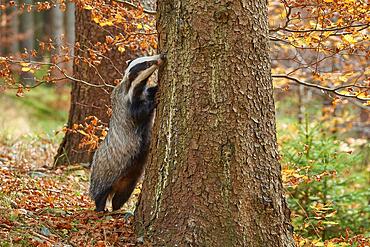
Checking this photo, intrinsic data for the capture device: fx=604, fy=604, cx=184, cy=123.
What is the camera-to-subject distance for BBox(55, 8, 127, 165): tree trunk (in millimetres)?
7621

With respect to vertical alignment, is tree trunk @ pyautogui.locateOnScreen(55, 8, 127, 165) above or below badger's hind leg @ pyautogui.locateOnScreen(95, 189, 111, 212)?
above

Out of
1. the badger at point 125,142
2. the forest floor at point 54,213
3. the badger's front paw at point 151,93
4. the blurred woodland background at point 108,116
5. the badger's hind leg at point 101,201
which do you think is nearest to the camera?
the forest floor at point 54,213

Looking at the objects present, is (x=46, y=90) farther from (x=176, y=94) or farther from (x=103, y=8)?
(x=176, y=94)

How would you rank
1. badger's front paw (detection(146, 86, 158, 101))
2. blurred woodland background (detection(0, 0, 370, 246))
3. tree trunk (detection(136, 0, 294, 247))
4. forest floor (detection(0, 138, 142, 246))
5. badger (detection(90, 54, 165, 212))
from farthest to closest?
1. badger (detection(90, 54, 165, 212))
2. blurred woodland background (detection(0, 0, 370, 246))
3. badger's front paw (detection(146, 86, 158, 101))
4. forest floor (detection(0, 138, 142, 246))
5. tree trunk (detection(136, 0, 294, 247))

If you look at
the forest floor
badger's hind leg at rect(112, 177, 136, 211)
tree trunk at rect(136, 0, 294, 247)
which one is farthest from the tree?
tree trunk at rect(136, 0, 294, 247)

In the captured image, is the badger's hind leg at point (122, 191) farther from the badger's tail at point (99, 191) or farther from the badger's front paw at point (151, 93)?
the badger's front paw at point (151, 93)

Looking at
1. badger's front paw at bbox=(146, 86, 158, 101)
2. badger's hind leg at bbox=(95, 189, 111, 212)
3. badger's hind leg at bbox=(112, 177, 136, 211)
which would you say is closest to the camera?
badger's front paw at bbox=(146, 86, 158, 101)

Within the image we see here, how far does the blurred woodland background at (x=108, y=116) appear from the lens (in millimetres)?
5418

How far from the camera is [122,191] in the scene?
19.7ft

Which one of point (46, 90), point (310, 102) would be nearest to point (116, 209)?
point (310, 102)

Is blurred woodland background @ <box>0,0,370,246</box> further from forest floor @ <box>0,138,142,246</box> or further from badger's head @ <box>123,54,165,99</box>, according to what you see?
badger's head @ <box>123,54,165,99</box>

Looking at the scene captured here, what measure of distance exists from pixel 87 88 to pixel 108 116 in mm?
476

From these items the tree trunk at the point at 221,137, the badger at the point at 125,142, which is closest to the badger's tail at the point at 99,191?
the badger at the point at 125,142

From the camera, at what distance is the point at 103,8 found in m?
5.84
